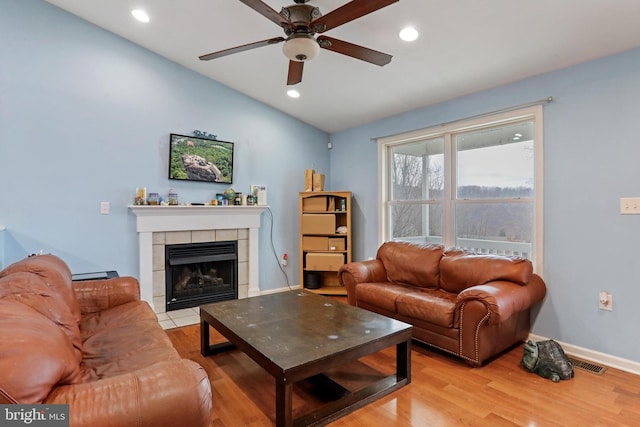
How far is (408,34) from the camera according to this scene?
8.95 feet

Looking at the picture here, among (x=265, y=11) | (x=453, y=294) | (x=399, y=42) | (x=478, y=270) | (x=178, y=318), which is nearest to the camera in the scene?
(x=265, y=11)

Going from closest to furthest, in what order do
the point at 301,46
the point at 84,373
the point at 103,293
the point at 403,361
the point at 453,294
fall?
the point at 84,373 < the point at 301,46 < the point at 403,361 < the point at 103,293 < the point at 453,294

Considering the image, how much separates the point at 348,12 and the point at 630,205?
249 cm

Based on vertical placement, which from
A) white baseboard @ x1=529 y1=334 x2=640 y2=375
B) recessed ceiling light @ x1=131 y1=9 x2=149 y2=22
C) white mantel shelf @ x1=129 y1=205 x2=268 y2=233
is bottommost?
white baseboard @ x1=529 y1=334 x2=640 y2=375

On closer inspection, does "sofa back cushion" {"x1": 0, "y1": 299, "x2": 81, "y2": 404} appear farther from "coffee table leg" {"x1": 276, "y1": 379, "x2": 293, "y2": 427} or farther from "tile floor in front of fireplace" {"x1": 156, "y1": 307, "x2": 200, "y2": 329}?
"tile floor in front of fireplace" {"x1": 156, "y1": 307, "x2": 200, "y2": 329}

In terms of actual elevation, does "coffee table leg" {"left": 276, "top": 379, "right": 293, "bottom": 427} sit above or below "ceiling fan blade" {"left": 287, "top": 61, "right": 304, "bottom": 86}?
below

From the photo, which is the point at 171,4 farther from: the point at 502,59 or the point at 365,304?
the point at 365,304

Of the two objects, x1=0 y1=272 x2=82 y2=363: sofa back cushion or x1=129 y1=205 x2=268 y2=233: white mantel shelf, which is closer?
x1=0 y1=272 x2=82 y2=363: sofa back cushion

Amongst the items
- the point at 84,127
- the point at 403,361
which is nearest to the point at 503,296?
the point at 403,361

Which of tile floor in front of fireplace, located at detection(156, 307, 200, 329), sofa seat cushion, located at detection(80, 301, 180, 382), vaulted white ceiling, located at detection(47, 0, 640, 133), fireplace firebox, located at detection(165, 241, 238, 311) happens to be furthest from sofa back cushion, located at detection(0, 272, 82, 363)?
vaulted white ceiling, located at detection(47, 0, 640, 133)

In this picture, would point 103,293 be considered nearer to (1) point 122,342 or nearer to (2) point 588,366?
(1) point 122,342

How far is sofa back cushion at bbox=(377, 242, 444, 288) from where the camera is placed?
338cm

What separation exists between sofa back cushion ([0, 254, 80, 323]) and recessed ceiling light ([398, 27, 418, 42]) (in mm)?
3013

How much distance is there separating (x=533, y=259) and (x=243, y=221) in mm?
3286
